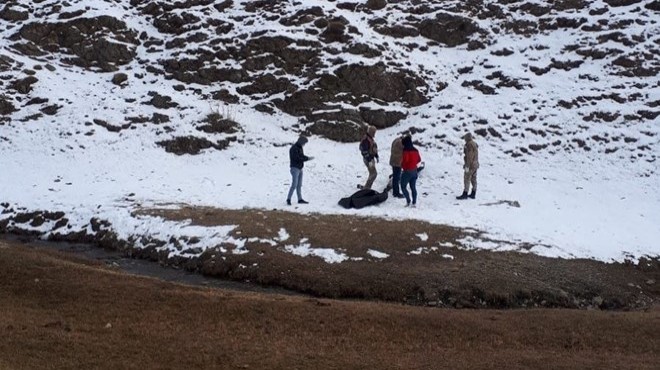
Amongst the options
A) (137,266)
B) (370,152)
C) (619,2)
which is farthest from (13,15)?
(619,2)

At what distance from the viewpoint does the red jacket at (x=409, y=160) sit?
722 inches

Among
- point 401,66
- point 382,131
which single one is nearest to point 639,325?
point 382,131

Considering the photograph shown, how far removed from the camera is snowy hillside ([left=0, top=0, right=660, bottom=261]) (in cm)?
1852

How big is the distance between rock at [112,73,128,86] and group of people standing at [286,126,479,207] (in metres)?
12.5

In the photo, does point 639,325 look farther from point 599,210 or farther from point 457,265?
point 599,210

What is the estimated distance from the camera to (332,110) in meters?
26.1

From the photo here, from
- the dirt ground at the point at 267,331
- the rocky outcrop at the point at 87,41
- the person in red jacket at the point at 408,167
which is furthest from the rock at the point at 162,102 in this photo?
the dirt ground at the point at 267,331

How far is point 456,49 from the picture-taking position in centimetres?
2975

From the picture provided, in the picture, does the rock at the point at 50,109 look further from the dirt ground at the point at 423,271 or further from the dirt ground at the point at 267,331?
the dirt ground at the point at 267,331

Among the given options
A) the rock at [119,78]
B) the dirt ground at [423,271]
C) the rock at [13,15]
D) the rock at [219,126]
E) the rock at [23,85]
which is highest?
the rock at [13,15]

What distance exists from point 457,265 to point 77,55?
22.8 m

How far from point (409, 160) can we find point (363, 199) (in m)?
1.83

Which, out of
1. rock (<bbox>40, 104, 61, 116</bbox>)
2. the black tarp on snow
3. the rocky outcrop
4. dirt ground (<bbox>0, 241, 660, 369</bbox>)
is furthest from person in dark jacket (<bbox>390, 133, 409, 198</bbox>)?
the rocky outcrop

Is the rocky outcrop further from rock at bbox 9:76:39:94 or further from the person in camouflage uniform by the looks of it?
the person in camouflage uniform
